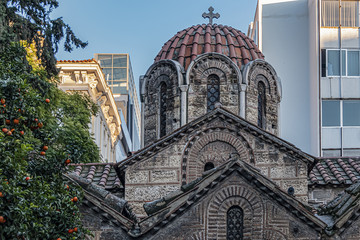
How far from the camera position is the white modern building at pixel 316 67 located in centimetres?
4028

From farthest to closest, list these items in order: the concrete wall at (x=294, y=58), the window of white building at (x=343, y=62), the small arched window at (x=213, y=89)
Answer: the concrete wall at (x=294, y=58), the window of white building at (x=343, y=62), the small arched window at (x=213, y=89)

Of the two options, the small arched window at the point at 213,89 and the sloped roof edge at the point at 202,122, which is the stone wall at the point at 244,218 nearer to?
the sloped roof edge at the point at 202,122

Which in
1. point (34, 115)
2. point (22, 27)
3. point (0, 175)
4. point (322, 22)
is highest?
point (322, 22)

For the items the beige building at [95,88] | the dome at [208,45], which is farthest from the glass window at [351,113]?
the dome at [208,45]

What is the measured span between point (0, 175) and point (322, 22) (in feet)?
93.3

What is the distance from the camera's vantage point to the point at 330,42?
41.2 metres

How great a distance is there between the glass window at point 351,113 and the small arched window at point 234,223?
1925 centimetres

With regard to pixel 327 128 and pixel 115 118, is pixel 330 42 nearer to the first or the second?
pixel 327 128

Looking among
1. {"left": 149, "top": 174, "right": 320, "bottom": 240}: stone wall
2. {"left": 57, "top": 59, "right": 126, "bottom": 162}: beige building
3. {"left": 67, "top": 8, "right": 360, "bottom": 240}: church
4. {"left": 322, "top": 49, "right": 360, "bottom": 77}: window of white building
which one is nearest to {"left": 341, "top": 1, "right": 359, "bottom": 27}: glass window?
{"left": 322, "top": 49, "right": 360, "bottom": 77}: window of white building

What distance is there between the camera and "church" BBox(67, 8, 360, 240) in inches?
858

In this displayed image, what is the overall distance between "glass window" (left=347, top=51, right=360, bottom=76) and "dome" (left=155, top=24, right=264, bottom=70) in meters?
11.9

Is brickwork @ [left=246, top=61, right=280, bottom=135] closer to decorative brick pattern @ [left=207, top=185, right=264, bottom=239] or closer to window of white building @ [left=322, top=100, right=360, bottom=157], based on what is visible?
decorative brick pattern @ [left=207, top=185, right=264, bottom=239]

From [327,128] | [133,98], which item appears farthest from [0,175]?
[133,98]

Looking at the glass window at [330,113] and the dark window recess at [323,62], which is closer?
the glass window at [330,113]
